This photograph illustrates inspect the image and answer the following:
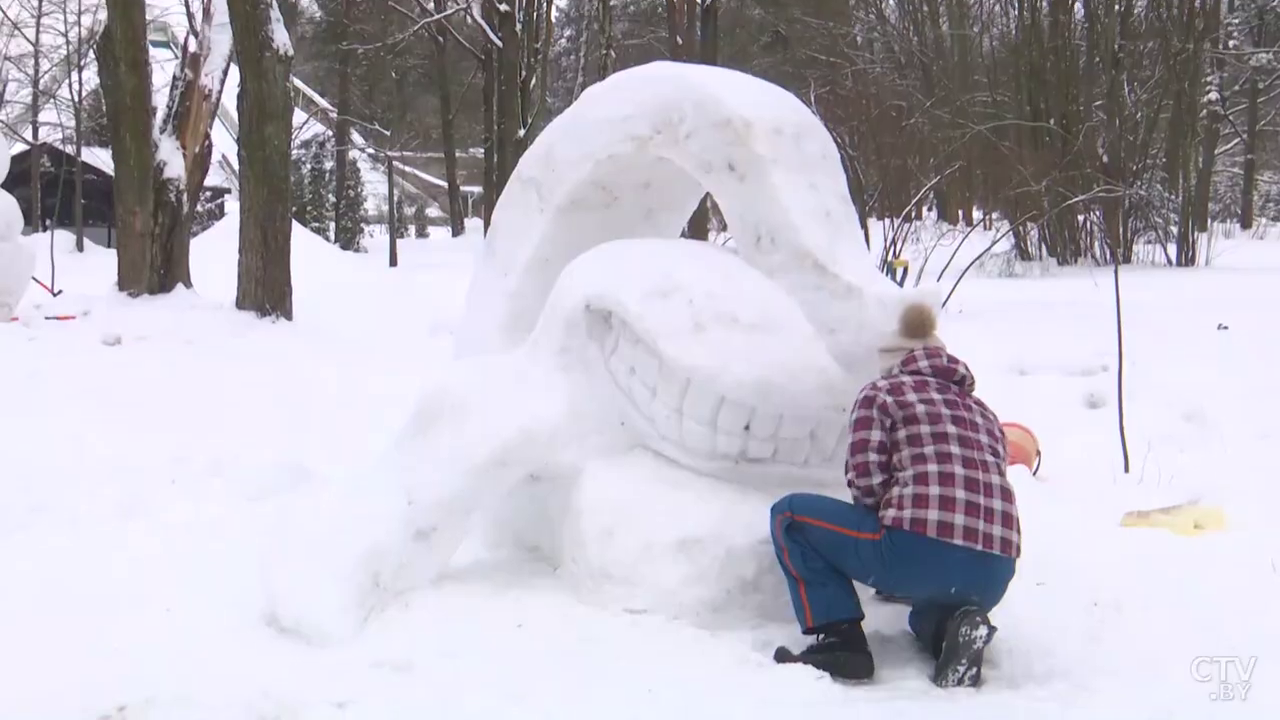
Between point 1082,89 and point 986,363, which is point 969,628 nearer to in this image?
point 986,363

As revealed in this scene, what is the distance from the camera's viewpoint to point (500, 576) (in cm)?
329

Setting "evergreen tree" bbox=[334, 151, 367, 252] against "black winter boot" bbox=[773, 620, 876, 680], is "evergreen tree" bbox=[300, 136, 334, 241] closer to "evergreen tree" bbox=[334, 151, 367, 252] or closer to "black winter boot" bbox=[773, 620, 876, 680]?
"evergreen tree" bbox=[334, 151, 367, 252]

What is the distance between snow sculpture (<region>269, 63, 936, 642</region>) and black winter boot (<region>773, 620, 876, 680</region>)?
253 millimetres

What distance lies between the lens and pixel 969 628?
8.55 ft

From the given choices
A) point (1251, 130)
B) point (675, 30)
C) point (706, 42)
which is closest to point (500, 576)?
point (706, 42)

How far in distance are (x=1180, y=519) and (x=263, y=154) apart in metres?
7.00

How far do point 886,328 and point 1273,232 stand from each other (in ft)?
65.0

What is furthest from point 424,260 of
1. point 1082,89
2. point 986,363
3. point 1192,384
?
point 1192,384

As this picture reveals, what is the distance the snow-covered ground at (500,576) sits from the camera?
8.34 feet

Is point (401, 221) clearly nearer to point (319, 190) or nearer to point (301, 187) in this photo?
point (319, 190)

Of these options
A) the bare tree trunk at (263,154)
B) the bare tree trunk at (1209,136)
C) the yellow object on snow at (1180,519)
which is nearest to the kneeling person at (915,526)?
the yellow object on snow at (1180,519)

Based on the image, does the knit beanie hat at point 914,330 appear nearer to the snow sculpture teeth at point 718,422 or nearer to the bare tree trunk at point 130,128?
the snow sculpture teeth at point 718,422

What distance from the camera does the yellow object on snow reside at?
12.5ft

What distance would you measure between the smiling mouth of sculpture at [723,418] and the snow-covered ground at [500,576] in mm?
202
